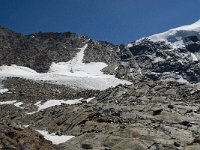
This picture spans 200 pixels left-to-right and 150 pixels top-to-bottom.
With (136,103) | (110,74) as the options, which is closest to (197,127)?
(136,103)

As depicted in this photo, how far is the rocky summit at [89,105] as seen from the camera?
30094 mm

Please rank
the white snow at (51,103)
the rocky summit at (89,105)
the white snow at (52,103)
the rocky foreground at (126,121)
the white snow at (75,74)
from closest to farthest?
the rocky foreground at (126,121) < the rocky summit at (89,105) < the white snow at (52,103) < the white snow at (51,103) < the white snow at (75,74)

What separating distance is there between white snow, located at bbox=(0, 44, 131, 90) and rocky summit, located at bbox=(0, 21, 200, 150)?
2.1 inches

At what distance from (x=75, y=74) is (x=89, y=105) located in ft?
Result: 182

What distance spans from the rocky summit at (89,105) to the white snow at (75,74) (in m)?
0.05

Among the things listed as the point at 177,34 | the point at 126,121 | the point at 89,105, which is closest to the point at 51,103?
the point at 89,105

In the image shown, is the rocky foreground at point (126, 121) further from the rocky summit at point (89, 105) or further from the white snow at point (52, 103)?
the white snow at point (52, 103)

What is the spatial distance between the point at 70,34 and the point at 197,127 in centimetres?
11313

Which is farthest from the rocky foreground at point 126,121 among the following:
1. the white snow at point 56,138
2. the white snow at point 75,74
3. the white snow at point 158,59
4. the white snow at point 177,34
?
the white snow at point 177,34

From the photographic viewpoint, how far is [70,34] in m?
144

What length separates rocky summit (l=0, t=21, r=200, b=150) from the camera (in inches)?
1185

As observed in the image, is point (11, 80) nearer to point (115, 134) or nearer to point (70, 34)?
point (115, 134)

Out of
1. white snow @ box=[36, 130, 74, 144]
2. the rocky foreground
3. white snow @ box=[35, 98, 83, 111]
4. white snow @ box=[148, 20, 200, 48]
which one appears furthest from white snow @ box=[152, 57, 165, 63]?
white snow @ box=[36, 130, 74, 144]

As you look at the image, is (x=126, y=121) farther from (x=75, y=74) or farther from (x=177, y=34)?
(x=177, y=34)
